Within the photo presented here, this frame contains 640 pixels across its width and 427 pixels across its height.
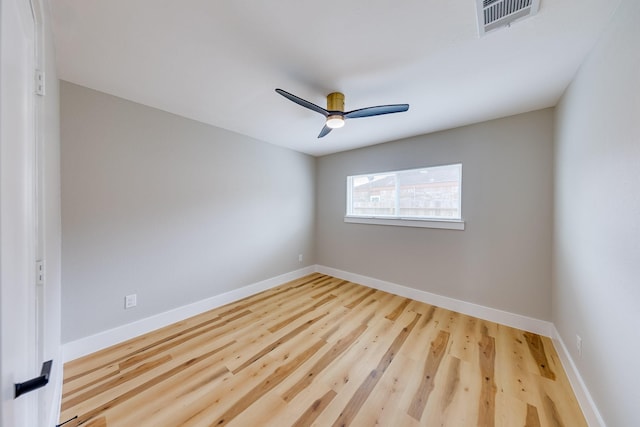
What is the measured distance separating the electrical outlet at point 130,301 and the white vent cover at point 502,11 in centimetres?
342

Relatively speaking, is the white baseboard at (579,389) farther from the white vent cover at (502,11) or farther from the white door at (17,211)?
the white door at (17,211)

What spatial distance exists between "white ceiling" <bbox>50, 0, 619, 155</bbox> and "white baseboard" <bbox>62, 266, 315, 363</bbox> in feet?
7.20

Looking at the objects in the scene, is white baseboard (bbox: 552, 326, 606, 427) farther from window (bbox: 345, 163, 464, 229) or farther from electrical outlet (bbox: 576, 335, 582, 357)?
window (bbox: 345, 163, 464, 229)

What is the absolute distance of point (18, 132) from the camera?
66 cm

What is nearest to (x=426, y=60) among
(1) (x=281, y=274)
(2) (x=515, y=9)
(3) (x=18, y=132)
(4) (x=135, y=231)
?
(2) (x=515, y=9)

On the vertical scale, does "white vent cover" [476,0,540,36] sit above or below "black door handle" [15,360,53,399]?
above

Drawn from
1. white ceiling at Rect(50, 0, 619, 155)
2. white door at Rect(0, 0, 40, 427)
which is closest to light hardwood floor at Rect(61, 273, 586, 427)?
white door at Rect(0, 0, 40, 427)

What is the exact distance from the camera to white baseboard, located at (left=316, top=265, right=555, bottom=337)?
7.59 feet

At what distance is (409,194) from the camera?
326cm

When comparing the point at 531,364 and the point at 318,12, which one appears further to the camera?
the point at 531,364

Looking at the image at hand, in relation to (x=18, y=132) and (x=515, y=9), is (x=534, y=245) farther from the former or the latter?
(x=18, y=132)

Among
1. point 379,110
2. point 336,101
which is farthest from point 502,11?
point 336,101

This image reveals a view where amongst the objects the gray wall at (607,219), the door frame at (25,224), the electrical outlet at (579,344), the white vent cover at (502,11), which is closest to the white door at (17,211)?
the door frame at (25,224)

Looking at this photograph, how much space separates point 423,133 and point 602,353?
2.57 m
